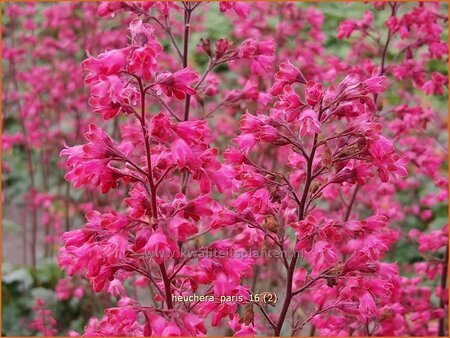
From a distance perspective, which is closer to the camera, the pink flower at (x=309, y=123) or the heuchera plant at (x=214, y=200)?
the heuchera plant at (x=214, y=200)

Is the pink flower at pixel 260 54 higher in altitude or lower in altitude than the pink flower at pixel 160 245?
higher

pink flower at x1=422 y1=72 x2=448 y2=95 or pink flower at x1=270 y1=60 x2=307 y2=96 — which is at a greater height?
pink flower at x1=270 y1=60 x2=307 y2=96

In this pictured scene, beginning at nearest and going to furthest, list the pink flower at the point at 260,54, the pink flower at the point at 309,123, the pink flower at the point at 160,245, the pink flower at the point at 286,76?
the pink flower at the point at 160,245 < the pink flower at the point at 309,123 < the pink flower at the point at 286,76 < the pink flower at the point at 260,54

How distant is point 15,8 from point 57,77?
688mm

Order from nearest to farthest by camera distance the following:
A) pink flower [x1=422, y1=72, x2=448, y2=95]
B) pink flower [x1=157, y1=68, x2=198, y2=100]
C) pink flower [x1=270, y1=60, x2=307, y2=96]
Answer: pink flower [x1=157, y1=68, x2=198, y2=100], pink flower [x1=270, y1=60, x2=307, y2=96], pink flower [x1=422, y1=72, x2=448, y2=95]

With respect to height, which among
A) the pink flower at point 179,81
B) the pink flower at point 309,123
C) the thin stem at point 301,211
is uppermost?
the pink flower at point 179,81

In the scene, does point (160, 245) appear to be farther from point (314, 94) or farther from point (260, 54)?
point (260, 54)

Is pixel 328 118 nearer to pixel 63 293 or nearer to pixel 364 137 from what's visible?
pixel 364 137

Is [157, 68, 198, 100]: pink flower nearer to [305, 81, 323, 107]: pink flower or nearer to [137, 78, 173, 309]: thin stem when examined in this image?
[137, 78, 173, 309]: thin stem

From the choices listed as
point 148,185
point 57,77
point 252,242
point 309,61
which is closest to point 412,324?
point 252,242

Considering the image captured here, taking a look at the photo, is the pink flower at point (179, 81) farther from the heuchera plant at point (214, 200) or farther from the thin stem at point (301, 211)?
the thin stem at point (301, 211)

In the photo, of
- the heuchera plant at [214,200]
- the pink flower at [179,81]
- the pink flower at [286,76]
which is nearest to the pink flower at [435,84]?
the heuchera plant at [214,200]

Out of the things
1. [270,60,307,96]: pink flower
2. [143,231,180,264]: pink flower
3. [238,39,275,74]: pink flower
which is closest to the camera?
[143,231,180,264]: pink flower

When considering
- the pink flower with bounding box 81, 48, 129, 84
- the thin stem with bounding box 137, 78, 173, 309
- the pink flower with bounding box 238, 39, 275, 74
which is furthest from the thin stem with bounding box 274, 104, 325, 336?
the pink flower with bounding box 238, 39, 275, 74
